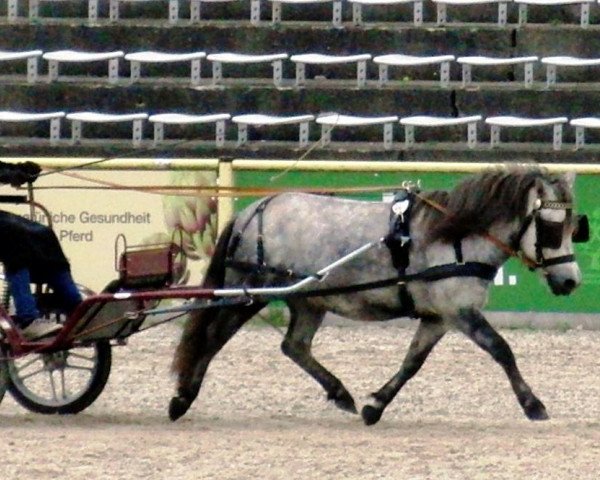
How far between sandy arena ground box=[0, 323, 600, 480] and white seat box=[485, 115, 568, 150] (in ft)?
13.3

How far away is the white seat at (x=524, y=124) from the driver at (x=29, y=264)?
8.92m

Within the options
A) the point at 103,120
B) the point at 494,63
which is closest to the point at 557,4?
the point at 494,63

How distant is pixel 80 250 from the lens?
14.4m

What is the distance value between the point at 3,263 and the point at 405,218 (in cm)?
217

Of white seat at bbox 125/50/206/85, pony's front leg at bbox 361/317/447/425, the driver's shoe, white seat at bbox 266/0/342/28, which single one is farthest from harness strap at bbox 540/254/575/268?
white seat at bbox 266/0/342/28

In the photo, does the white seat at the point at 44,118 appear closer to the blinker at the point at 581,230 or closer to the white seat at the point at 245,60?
the white seat at the point at 245,60

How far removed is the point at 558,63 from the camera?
1861cm

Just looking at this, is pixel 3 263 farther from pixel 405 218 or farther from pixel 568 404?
pixel 568 404

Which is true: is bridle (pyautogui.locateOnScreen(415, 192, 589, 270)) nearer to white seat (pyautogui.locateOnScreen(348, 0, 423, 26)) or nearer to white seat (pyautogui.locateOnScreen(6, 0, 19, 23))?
white seat (pyautogui.locateOnScreen(348, 0, 423, 26))

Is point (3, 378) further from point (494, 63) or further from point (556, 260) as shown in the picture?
point (494, 63)

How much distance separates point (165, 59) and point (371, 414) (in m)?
9.79

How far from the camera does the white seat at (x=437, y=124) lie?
58.7ft

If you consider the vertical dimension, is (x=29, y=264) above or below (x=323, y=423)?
above

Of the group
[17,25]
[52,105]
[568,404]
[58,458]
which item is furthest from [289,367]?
[17,25]
